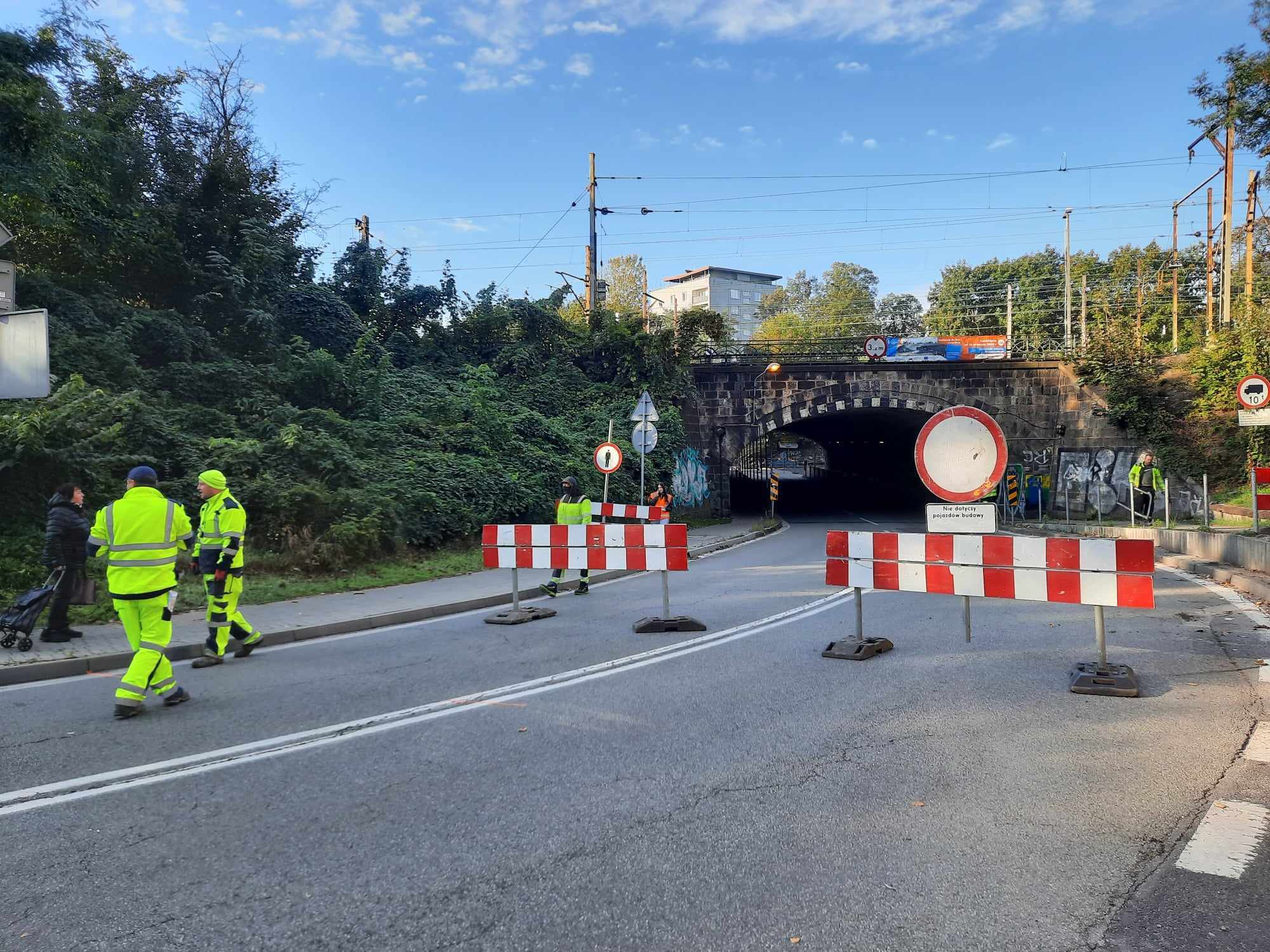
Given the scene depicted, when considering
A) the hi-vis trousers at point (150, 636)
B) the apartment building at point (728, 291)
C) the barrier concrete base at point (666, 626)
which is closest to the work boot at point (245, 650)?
the hi-vis trousers at point (150, 636)

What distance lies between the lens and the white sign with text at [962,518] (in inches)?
274

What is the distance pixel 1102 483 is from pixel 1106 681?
2795cm

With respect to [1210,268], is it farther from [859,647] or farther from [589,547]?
[859,647]

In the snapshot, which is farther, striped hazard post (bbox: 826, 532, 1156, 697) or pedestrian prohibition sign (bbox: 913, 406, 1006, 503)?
pedestrian prohibition sign (bbox: 913, 406, 1006, 503)

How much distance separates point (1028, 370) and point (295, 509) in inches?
1087

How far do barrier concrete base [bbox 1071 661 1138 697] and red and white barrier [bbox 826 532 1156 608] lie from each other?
19.0 inches

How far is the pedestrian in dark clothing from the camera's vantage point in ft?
27.2

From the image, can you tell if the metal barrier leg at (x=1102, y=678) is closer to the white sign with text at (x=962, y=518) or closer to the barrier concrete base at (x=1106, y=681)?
the barrier concrete base at (x=1106, y=681)

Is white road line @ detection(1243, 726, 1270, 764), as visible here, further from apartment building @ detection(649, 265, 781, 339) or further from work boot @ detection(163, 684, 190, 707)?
apartment building @ detection(649, 265, 781, 339)

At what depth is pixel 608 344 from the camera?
28.5 metres

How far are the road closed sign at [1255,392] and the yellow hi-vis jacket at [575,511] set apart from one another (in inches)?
460

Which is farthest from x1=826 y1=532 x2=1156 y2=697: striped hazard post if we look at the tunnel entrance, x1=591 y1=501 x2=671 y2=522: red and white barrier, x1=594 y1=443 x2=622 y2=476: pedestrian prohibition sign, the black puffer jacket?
the tunnel entrance

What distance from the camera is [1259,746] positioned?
479 centimetres

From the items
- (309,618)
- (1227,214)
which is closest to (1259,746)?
(309,618)
